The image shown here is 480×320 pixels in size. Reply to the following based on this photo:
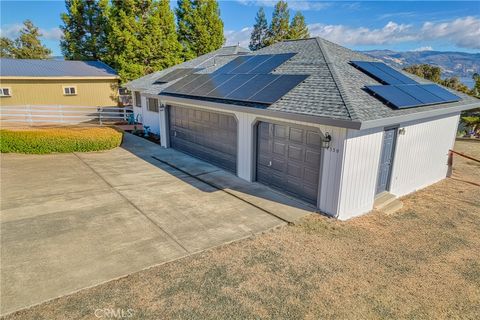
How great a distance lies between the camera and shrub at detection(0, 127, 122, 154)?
12859 mm

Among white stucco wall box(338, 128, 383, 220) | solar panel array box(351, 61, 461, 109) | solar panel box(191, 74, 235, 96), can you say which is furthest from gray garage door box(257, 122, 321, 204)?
solar panel box(191, 74, 235, 96)

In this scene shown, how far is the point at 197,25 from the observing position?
29.3 metres

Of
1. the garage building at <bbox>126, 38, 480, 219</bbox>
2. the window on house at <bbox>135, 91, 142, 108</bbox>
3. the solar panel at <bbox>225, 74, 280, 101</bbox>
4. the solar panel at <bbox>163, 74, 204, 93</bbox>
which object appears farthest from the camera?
the window on house at <bbox>135, 91, 142, 108</bbox>

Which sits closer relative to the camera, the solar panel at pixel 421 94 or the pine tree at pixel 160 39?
the solar panel at pixel 421 94

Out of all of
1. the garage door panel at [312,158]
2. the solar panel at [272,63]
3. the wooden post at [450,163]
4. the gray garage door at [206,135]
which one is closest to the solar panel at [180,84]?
the gray garage door at [206,135]

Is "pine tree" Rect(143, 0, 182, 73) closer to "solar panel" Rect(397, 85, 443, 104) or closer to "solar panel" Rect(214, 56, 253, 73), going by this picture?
"solar panel" Rect(214, 56, 253, 73)

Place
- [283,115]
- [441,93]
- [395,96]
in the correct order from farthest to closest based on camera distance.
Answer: [441,93] → [395,96] → [283,115]

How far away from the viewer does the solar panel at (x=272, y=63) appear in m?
10.7

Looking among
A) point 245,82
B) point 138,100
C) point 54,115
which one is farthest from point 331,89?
point 54,115

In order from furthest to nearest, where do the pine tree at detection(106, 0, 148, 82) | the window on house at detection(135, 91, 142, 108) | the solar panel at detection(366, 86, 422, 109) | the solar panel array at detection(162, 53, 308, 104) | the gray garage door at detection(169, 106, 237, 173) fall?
the pine tree at detection(106, 0, 148, 82) < the window on house at detection(135, 91, 142, 108) < the gray garage door at detection(169, 106, 237, 173) < the solar panel array at detection(162, 53, 308, 104) < the solar panel at detection(366, 86, 422, 109)

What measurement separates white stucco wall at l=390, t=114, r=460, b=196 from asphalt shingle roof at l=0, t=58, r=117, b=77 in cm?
2214

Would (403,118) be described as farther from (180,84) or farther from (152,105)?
(152,105)

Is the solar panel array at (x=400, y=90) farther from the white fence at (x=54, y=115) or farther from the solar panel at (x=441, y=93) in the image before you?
the white fence at (x=54, y=115)

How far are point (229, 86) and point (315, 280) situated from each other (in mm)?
7505
